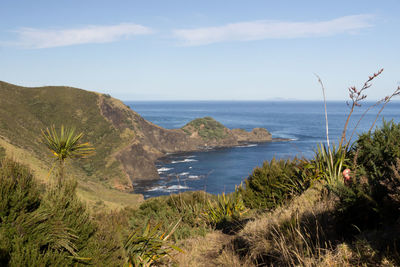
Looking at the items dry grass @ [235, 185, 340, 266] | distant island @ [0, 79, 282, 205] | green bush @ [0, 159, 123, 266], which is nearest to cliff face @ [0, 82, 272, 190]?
distant island @ [0, 79, 282, 205]

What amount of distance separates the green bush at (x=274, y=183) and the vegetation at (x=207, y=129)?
102894 mm

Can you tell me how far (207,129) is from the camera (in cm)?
11838

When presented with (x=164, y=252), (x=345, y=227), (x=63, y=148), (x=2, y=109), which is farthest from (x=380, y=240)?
(x=2, y=109)

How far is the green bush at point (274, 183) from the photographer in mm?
9672

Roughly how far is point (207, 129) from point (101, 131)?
150ft

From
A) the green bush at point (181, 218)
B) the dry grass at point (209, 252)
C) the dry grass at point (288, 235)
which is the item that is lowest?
the green bush at point (181, 218)

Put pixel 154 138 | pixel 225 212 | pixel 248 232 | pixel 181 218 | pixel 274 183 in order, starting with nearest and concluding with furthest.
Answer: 1. pixel 248 232
2. pixel 181 218
3. pixel 225 212
4. pixel 274 183
5. pixel 154 138

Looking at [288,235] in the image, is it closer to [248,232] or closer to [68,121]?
[248,232]

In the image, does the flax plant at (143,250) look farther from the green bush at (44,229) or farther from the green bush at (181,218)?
the green bush at (44,229)

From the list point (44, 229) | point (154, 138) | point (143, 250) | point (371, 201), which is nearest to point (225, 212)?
point (143, 250)

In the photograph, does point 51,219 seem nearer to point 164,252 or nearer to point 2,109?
point 164,252

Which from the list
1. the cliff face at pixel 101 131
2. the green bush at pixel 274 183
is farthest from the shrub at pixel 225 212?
the cliff face at pixel 101 131

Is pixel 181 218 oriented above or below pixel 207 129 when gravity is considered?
above

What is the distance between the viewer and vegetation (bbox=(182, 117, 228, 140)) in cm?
11575
